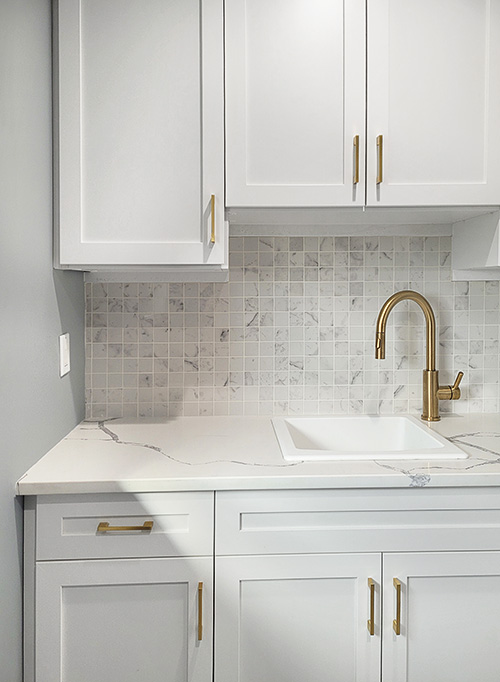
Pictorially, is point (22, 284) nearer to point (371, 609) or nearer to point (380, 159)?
point (380, 159)

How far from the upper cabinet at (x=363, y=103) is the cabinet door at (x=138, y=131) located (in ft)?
0.25

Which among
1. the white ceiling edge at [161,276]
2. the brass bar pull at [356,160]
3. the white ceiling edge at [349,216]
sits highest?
the brass bar pull at [356,160]

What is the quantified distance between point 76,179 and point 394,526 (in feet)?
3.88

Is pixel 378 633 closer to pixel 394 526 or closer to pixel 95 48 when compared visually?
pixel 394 526

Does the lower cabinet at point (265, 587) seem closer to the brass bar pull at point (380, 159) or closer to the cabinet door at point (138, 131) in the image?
the cabinet door at point (138, 131)

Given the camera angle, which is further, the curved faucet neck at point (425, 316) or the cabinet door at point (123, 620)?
the curved faucet neck at point (425, 316)

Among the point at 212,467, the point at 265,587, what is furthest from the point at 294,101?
the point at 265,587

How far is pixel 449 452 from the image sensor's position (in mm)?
1616

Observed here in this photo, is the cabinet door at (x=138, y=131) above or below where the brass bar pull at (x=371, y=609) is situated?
above

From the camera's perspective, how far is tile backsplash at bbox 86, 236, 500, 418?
6.87 ft

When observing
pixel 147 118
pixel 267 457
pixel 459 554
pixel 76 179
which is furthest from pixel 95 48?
pixel 459 554

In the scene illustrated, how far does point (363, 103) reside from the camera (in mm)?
1700

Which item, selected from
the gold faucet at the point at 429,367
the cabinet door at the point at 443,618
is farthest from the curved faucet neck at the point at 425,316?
the cabinet door at the point at 443,618

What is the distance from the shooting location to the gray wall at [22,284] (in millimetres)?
1355
